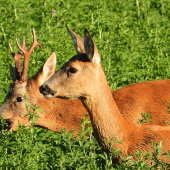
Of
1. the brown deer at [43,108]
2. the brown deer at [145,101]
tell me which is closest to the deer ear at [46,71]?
the brown deer at [43,108]

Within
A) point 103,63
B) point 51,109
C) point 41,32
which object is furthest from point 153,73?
point 41,32

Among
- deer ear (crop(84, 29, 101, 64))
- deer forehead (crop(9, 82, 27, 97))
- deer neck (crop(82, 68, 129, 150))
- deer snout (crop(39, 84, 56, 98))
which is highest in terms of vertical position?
deer ear (crop(84, 29, 101, 64))

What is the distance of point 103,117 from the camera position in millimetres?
5102

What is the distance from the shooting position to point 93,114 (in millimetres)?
5113

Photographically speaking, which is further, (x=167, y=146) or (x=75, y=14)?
(x=75, y=14)

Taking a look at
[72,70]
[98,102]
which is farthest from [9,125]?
[98,102]

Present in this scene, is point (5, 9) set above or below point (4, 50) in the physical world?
above

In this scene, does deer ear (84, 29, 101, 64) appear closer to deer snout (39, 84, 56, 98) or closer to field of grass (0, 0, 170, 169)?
deer snout (39, 84, 56, 98)

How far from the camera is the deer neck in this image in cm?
507

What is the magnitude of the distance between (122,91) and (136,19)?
13.1 ft

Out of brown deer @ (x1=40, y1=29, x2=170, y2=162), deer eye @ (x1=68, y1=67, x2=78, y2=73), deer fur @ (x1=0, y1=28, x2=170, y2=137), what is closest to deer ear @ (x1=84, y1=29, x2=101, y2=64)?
brown deer @ (x1=40, y1=29, x2=170, y2=162)

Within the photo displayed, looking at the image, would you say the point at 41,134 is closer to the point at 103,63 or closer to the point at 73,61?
the point at 73,61

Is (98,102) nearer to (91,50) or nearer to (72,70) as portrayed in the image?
(72,70)

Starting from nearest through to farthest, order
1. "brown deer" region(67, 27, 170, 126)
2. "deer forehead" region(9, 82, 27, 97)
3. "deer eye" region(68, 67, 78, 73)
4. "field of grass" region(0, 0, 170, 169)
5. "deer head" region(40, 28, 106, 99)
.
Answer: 1. "deer head" region(40, 28, 106, 99)
2. "deer eye" region(68, 67, 78, 73)
3. "brown deer" region(67, 27, 170, 126)
4. "deer forehead" region(9, 82, 27, 97)
5. "field of grass" region(0, 0, 170, 169)
